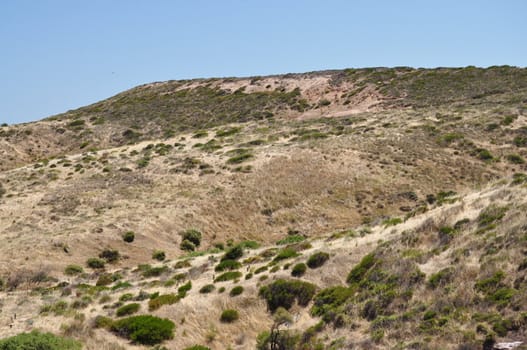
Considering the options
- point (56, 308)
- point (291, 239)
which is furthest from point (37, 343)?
point (291, 239)

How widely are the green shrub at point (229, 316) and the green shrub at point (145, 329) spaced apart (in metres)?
1.90

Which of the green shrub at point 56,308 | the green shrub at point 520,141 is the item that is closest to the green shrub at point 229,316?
the green shrub at point 56,308

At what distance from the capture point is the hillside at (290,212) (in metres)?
17.9

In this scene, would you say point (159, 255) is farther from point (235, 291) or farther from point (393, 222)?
point (393, 222)

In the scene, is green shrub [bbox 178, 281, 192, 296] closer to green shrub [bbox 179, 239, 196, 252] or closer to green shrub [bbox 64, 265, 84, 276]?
green shrub [bbox 64, 265, 84, 276]

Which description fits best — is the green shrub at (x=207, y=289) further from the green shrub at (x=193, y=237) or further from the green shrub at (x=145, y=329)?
→ the green shrub at (x=193, y=237)

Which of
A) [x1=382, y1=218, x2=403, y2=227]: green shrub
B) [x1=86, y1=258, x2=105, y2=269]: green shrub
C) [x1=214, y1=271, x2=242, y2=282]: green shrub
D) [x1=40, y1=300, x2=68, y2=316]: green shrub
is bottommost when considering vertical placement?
[x1=214, y1=271, x2=242, y2=282]: green shrub

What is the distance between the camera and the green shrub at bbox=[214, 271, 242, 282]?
24487 millimetres

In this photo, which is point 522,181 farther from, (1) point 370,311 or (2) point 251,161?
(2) point 251,161

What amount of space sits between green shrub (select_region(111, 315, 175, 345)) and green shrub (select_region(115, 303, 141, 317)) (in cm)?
113

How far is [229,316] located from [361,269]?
552cm

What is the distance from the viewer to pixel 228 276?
81.3ft

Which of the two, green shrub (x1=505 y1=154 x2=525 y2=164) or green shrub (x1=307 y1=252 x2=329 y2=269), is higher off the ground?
green shrub (x1=505 y1=154 x2=525 y2=164)

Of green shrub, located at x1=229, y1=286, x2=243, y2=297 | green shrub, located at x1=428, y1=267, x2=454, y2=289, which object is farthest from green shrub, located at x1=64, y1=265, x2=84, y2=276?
green shrub, located at x1=428, y1=267, x2=454, y2=289
